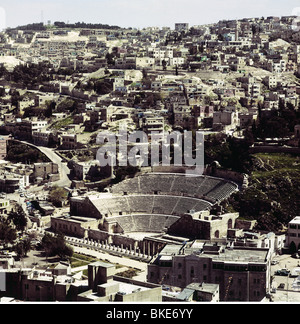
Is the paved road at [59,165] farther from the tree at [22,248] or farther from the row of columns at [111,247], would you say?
the tree at [22,248]

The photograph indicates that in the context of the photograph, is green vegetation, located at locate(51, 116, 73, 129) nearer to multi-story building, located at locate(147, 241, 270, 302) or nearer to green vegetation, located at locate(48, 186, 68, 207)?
green vegetation, located at locate(48, 186, 68, 207)

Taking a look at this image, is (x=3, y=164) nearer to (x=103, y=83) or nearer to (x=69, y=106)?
(x=69, y=106)

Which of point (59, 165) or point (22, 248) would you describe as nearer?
point (22, 248)

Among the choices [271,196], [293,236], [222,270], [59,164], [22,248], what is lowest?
[22,248]

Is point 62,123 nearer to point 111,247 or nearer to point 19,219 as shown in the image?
point 19,219

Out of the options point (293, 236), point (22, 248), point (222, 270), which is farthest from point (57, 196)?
point (222, 270)

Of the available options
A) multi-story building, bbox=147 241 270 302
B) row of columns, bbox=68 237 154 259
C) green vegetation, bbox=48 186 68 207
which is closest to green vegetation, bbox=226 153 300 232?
row of columns, bbox=68 237 154 259

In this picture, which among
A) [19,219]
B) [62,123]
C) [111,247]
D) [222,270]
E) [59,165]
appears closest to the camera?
[222,270]
